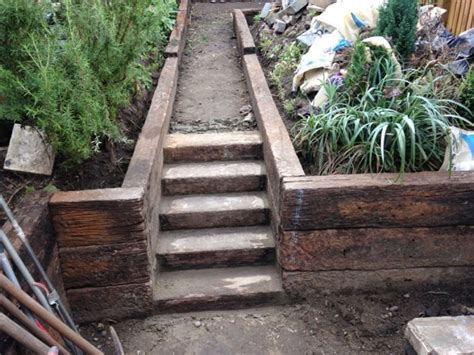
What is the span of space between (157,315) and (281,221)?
115 cm

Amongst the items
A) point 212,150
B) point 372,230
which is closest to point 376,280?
point 372,230

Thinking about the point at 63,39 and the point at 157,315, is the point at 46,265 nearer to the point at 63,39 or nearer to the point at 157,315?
the point at 157,315

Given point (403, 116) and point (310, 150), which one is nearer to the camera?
point (403, 116)

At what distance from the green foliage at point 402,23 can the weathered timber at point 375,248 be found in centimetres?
200

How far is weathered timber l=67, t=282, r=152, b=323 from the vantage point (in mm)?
3146

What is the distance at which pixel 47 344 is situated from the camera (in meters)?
2.02

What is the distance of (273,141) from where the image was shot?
369 cm

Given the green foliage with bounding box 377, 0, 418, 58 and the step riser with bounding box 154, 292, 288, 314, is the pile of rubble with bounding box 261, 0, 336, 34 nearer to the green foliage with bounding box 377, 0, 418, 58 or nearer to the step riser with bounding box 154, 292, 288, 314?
the green foliage with bounding box 377, 0, 418, 58

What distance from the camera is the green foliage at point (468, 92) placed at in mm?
3568

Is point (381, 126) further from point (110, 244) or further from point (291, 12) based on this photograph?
point (291, 12)

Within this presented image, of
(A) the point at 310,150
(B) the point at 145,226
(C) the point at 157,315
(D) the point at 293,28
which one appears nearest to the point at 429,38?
(A) the point at 310,150

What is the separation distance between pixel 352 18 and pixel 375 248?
9.38 ft

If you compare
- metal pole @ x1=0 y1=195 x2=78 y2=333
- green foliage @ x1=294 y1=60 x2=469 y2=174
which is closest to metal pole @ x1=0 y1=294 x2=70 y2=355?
metal pole @ x1=0 y1=195 x2=78 y2=333

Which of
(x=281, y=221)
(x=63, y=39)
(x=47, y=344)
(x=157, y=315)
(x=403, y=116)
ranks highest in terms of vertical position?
(x=63, y=39)
